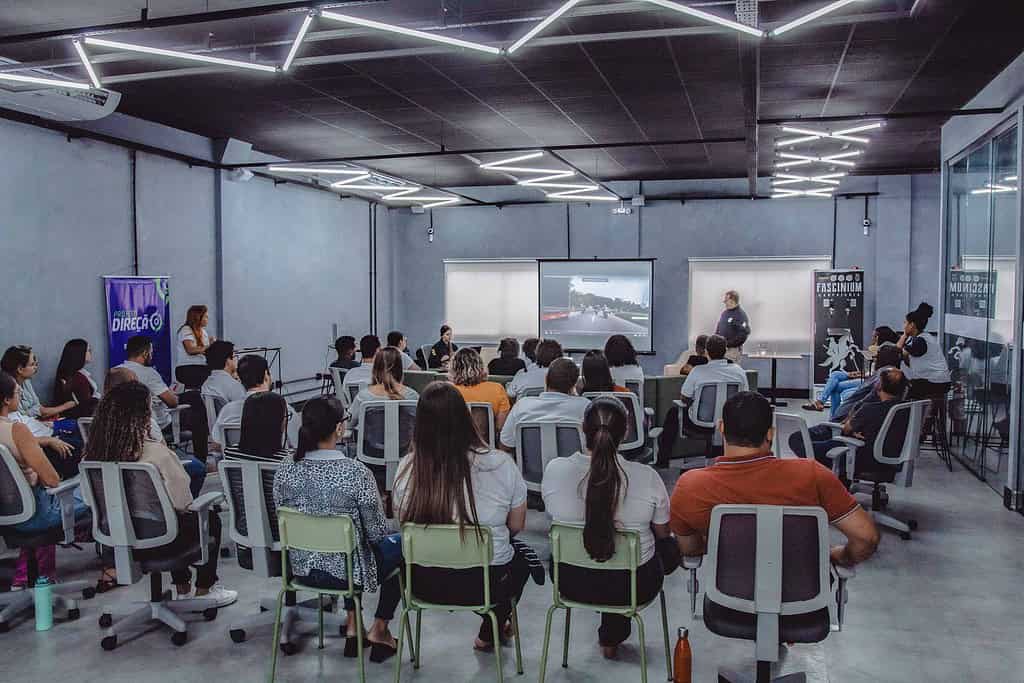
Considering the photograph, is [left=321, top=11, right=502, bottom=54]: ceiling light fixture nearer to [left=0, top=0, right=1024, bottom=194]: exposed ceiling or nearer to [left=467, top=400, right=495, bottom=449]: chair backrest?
[left=0, top=0, right=1024, bottom=194]: exposed ceiling

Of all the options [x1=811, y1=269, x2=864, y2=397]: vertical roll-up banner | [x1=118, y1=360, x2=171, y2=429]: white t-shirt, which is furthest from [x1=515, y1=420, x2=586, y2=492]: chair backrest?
[x1=811, y1=269, x2=864, y2=397]: vertical roll-up banner

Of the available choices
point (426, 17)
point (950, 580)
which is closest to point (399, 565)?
point (950, 580)

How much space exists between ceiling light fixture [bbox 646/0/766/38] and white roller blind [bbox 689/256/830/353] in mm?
9257

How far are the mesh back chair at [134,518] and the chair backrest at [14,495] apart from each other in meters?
0.37

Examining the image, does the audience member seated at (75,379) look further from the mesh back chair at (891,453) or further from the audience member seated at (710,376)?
the mesh back chair at (891,453)

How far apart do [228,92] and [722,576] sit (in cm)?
655

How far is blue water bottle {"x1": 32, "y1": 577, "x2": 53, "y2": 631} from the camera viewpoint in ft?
12.6

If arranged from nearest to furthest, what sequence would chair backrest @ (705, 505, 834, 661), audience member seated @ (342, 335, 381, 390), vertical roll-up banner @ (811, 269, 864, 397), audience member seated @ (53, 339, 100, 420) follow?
chair backrest @ (705, 505, 834, 661) → audience member seated @ (53, 339, 100, 420) → audience member seated @ (342, 335, 381, 390) → vertical roll-up banner @ (811, 269, 864, 397)

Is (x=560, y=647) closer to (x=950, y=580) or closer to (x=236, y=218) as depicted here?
(x=950, y=580)

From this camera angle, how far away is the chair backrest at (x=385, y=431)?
530 cm

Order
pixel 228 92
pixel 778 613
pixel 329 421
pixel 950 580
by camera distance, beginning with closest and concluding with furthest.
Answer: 1. pixel 778 613
2. pixel 329 421
3. pixel 950 580
4. pixel 228 92

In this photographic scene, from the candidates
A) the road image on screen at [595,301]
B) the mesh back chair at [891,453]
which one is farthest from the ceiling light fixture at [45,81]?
the road image on screen at [595,301]

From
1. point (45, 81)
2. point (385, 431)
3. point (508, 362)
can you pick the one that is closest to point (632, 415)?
point (385, 431)

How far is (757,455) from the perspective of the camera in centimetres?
268
